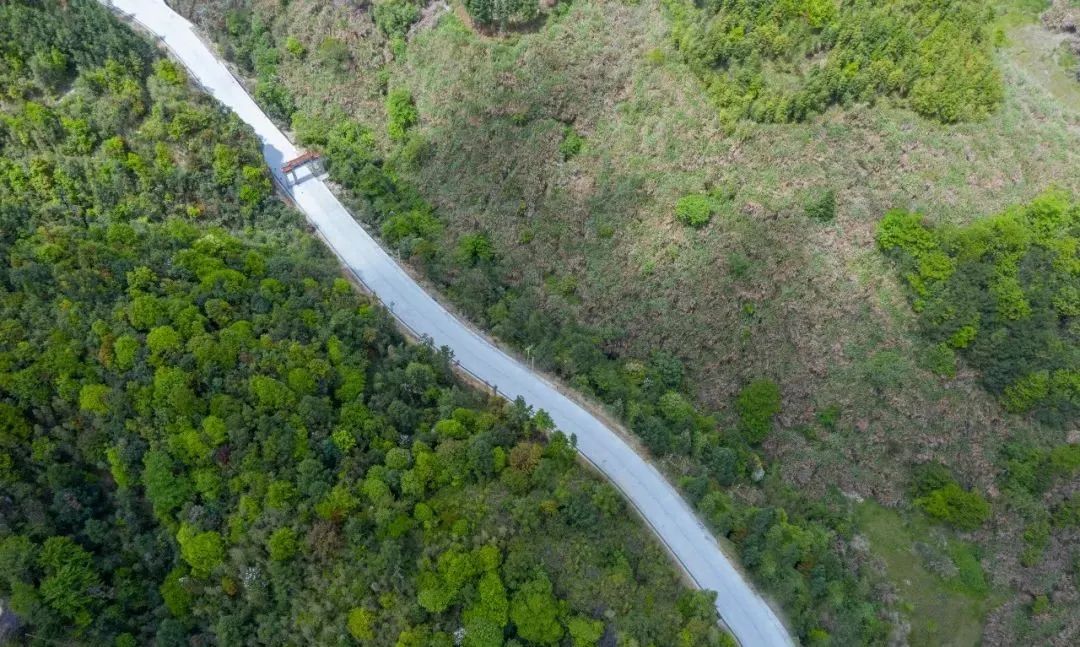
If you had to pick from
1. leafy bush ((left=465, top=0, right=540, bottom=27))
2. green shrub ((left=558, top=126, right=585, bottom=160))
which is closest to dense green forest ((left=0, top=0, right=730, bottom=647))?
green shrub ((left=558, top=126, right=585, bottom=160))

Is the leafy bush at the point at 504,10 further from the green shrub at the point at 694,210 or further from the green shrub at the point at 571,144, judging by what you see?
the green shrub at the point at 694,210

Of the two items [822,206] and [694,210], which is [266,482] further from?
[822,206]

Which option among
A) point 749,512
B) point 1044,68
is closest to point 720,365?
point 749,512

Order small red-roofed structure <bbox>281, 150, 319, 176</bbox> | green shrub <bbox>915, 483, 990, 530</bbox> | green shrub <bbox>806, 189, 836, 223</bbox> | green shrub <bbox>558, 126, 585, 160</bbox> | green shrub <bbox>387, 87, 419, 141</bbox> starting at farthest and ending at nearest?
green shrub <bbox>387, 87, 419, 141</bbox>, green shrub <bbox>558, 126, 585, 160</bbox>, small red-roofed structure <bbox>281, 150, 319, 176</bbox>, green shrub <bbox>806, 189, 836, 223</bbox>, green shrub <bbox>915, 483, 990, 530</bbox>

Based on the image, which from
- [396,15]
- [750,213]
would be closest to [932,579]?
[750,213]

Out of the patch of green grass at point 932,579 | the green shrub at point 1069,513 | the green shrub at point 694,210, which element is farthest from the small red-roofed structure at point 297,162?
the green shrub at point 1069,513

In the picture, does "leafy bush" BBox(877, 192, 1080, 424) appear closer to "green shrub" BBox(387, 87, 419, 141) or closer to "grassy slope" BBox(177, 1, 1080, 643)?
"grassy slope" BBox(177, 1, 1080, 643)
